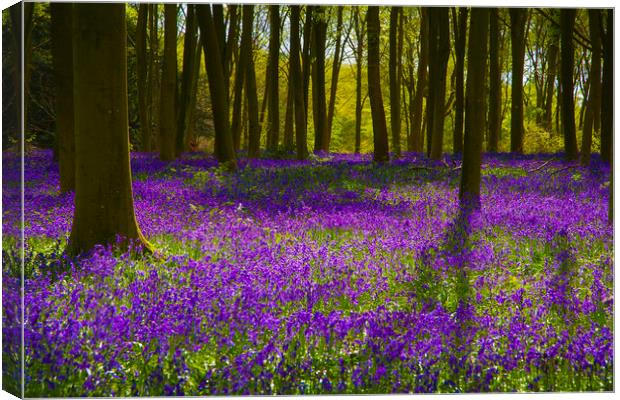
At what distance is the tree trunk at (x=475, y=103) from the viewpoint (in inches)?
359

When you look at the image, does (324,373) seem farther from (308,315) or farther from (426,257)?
(426,257)

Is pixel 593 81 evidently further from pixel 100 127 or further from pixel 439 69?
pixel 100 127

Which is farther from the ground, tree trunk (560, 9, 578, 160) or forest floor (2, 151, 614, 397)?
tree trunk (560, 9, 578, 160)

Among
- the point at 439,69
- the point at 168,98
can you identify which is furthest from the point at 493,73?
the point at 168,98

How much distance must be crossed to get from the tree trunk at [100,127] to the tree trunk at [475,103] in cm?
480

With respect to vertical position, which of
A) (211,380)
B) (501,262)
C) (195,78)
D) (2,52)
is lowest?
(211,380)

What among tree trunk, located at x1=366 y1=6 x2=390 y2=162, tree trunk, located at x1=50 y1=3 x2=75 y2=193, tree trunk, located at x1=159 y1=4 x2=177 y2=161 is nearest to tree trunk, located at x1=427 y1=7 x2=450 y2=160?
tree trunk, located at x1=366 y1=6 x2=390 y2=162

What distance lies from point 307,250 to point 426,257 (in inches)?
45.3

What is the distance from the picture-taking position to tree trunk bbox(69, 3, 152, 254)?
593 cm

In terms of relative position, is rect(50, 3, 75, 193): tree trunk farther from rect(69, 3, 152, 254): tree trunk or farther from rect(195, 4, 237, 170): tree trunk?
rect(195, 4, 237, 170): tree trunk

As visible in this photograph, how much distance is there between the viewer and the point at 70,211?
848cm

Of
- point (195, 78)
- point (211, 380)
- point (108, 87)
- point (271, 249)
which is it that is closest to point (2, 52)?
point (108, 87)

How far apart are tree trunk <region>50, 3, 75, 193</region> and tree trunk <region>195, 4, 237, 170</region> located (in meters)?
4.29

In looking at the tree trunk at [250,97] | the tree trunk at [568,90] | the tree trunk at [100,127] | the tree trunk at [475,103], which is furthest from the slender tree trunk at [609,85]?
the tree trunk at [250,97]
